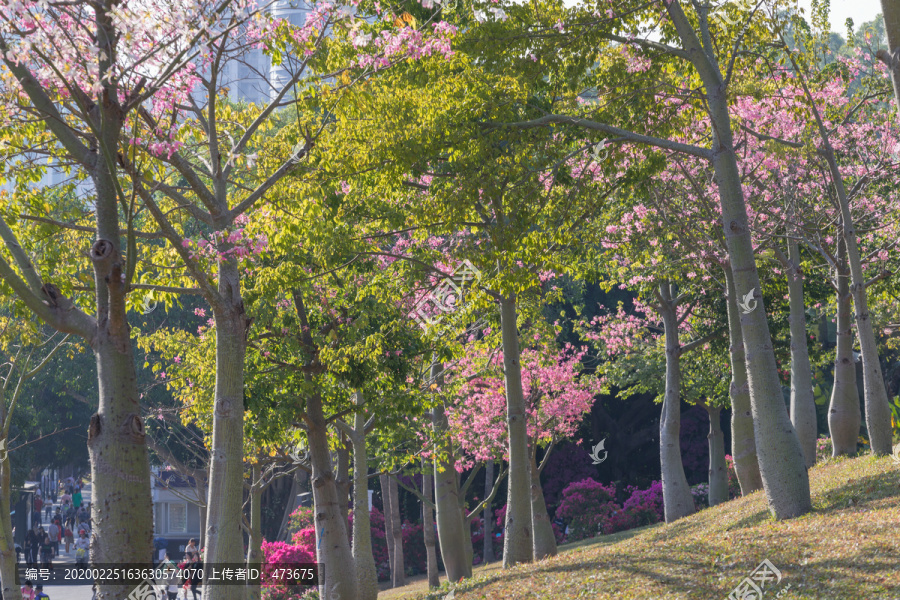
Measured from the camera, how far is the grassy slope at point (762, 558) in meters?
7.03

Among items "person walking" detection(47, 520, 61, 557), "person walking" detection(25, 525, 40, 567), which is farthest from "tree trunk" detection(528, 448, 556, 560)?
"person walking" detection(47, 520, 61, 557)

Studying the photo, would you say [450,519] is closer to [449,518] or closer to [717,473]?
[449,518]

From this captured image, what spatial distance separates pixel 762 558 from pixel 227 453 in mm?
5633

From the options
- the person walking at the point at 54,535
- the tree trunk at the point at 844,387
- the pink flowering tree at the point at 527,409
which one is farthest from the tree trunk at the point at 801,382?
the person walking at the point at 54,535

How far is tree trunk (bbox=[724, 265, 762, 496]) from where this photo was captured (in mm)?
15609

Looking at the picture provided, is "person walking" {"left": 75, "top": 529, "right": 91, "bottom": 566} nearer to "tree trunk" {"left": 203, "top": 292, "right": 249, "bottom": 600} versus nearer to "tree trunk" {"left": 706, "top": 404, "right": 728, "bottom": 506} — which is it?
"tree trunk" {"left": 706, "top": 404, "right": 728, "bottom": 506}

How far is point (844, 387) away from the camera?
1384 centimetres

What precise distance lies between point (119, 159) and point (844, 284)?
12.9 m

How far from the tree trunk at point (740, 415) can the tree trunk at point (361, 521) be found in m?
7.74

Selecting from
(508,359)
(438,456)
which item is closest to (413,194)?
(508,359)

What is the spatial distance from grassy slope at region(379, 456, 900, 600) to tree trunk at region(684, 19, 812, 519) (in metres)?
0.39

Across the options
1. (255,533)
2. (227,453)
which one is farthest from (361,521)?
(227,453)

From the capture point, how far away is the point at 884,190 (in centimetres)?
1658

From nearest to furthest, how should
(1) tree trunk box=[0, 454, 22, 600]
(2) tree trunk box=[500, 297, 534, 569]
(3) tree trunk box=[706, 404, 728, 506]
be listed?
(1) tree trunk box=[0, 454, 22, 600]
(2) tree trunk box=[500, 297, 534, 569]
(3) tree trunk box=[706, 404, 728, 506]
